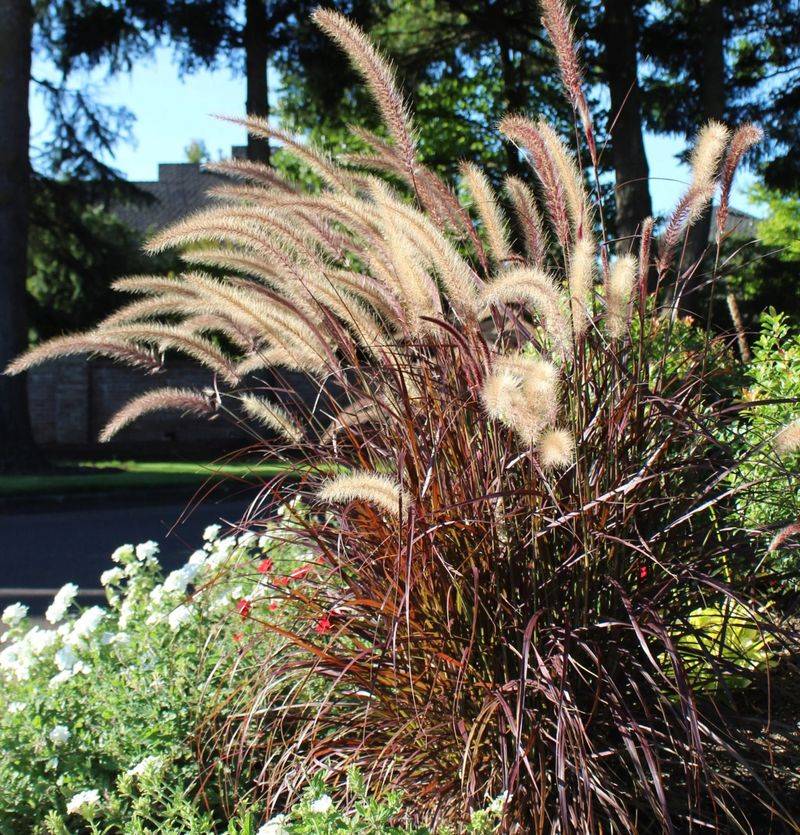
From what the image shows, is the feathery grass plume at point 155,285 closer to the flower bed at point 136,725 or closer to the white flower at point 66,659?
the flower bed at point 136,725

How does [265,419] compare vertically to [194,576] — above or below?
above

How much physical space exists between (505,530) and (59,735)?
1.27m

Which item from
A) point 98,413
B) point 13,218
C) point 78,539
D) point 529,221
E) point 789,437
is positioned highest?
point 13,218

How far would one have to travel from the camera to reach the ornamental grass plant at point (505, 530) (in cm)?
222

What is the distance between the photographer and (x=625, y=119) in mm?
13852

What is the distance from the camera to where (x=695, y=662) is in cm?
261

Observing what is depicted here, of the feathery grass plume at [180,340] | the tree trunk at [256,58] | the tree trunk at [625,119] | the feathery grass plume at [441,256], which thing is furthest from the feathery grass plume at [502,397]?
the tree trunk at [256,58]

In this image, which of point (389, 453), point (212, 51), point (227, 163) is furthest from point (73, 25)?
point (389, 453)

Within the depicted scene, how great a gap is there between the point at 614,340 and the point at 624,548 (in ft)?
1.74

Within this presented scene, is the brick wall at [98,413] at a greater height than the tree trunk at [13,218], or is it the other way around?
the tree trunk at [13,218]

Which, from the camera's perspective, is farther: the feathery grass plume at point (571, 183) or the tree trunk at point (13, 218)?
the tree trunk at point (13, 218)

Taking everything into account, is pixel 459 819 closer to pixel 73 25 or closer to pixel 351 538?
pixel 351 538

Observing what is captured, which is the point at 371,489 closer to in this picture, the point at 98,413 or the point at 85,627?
the point at 85,627

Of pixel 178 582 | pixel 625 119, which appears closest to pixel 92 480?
pixel 625 119
